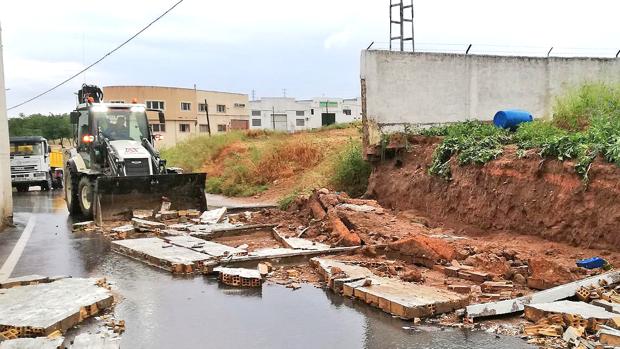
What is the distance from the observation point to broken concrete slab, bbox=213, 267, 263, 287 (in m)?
8.01

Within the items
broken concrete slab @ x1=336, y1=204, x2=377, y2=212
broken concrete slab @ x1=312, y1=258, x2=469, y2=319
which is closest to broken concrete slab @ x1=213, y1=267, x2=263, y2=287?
broken concrete slab @ x1=312, y1=258, x2=469, y2=319

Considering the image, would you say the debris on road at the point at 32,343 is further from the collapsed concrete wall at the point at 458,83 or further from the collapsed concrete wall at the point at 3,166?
the collapsed concrete wall at the point at 458,83

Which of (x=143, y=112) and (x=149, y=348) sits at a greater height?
(x=143, y=112)

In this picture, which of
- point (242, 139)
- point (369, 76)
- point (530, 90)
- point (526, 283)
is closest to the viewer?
point (526, 283)

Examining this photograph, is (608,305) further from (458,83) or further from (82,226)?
(458,83)

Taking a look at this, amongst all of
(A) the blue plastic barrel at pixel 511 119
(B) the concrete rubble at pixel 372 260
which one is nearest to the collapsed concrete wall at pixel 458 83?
(A) the blue plastic barrel at pixel 511 119

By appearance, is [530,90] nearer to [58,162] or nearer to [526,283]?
[526,283]

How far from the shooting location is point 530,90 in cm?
1858

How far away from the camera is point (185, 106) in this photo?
198 ft

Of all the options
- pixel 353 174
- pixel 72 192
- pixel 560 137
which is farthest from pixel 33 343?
pixel 353 174

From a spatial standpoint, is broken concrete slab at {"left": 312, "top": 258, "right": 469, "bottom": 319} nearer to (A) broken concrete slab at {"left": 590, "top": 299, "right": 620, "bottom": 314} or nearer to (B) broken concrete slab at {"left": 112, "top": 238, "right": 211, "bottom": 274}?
(A) broken concrete slab at {"left": 590, "top": 299, "right": 620, "bottom": 314}

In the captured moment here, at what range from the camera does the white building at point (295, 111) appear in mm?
77375

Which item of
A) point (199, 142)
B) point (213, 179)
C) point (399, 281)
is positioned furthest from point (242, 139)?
point (399, 281)

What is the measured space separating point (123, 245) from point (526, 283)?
7.46 meters
